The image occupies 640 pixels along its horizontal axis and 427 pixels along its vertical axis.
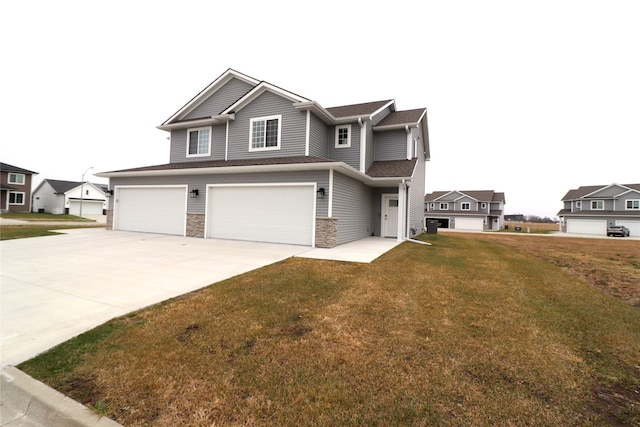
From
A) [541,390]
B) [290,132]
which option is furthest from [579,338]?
[290,132]

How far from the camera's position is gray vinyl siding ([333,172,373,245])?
11.7m

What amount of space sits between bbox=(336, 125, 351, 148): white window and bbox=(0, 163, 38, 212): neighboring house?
49.2 metres

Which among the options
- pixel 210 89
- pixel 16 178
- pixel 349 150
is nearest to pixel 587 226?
pixel 349 150

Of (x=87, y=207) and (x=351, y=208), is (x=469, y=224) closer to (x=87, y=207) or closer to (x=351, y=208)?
(x=351, y=208)

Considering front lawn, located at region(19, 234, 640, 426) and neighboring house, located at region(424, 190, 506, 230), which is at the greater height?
neighboring house, located at region(424, 190, 506, 230)

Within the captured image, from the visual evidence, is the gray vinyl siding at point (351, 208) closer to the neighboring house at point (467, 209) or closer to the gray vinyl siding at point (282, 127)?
the gray vinyl siding at point (282, 127)

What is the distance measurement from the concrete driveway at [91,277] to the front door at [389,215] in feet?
23.0

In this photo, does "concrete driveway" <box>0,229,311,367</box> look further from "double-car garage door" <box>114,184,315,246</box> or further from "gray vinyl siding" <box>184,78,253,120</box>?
"gray vinyl siding" <box>184,78,253,120</box>

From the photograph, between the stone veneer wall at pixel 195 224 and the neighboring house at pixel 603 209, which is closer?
the stone veneer wall at pixel 195 224

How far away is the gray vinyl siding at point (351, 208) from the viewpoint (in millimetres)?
11664

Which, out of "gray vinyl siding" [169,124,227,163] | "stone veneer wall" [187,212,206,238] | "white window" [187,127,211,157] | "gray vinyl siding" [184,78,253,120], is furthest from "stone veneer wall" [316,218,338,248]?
"gray vinyl siding" [184,78,253,120]

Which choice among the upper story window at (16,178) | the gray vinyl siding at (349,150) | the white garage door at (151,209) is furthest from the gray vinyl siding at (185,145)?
the upper story window at (16,178)

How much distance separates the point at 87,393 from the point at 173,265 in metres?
5.70

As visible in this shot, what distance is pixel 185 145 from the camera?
17.2m
